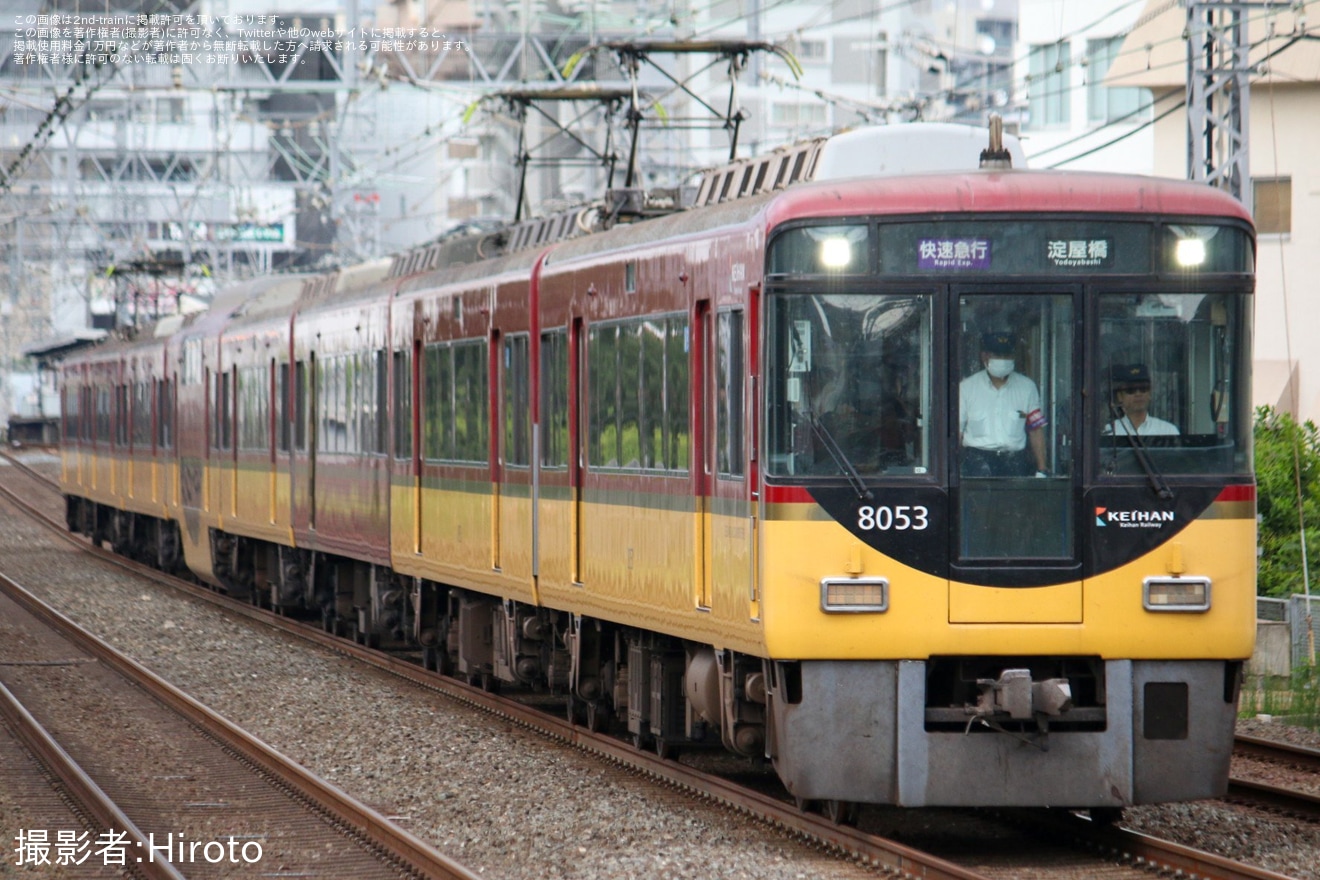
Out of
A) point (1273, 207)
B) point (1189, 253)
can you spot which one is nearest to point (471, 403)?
point (1189, 253)

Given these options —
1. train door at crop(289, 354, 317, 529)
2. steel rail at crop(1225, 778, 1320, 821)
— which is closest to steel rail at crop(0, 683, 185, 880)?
train door at crop(289, 354, 317, 529)

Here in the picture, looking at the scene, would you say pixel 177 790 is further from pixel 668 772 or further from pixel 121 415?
pixel 121 415

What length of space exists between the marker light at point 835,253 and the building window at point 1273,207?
2094 centimetres

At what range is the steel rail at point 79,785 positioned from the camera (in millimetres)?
8711

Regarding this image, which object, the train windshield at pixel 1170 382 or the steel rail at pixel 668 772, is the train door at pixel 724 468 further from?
the train windshield at pixel 1170 382

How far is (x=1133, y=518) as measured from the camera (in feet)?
27.8

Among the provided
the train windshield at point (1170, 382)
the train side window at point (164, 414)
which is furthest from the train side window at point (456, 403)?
the train side window at point (164, 414)

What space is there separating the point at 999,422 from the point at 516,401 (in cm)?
496

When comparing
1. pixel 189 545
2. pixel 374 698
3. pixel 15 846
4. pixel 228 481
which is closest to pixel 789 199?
pixel 15 846

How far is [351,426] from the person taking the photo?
17.5 m

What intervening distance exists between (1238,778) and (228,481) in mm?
14473

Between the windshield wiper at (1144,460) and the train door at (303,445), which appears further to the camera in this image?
the train door at (303,445)

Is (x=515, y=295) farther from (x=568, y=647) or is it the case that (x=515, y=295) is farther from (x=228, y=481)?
(x=228, y=481)

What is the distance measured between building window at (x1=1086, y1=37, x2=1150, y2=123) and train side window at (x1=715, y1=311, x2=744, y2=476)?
1347 inches
